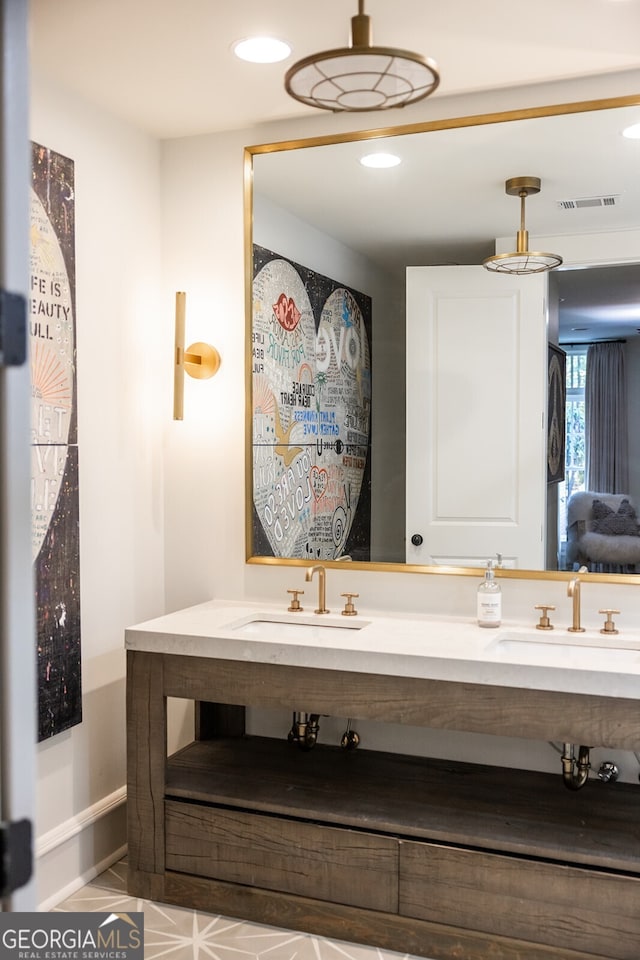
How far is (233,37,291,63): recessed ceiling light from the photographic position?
2396 millimetres

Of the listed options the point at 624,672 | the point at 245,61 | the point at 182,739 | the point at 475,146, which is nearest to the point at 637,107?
the point at 475,146

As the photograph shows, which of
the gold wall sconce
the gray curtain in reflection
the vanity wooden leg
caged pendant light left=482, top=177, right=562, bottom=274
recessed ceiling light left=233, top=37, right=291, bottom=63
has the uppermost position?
recessed ceiling light left=233, top=37, right=291, bottom=63

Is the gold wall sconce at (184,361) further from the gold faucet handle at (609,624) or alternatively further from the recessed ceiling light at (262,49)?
the gold faucet handle at (609,624)

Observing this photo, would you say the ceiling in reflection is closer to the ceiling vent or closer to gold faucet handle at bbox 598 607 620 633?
the ceiling vent

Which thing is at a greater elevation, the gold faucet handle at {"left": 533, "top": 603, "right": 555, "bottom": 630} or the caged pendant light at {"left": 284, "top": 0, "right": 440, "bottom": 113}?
the caged pendant light at {"left": 284, "top": 0, "right": 440, "bottom": 113}

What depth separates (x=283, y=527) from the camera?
9.95 ft

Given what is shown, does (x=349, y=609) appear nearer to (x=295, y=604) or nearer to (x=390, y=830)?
(x=295, y=604)

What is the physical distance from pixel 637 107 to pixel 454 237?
2.05ft

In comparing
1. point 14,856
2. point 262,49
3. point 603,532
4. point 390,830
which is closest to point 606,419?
point 603,532

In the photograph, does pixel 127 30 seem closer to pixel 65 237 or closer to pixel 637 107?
pixel 65 237

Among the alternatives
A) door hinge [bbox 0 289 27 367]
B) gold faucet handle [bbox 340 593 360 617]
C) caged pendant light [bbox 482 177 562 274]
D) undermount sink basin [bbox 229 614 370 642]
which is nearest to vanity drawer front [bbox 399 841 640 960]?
undermount sink basin [bbox 229 614 370 642]

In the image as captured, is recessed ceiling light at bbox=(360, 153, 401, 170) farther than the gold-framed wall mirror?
Yes

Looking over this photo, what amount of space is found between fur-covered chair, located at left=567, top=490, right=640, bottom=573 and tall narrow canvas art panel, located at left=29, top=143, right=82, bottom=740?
153cm

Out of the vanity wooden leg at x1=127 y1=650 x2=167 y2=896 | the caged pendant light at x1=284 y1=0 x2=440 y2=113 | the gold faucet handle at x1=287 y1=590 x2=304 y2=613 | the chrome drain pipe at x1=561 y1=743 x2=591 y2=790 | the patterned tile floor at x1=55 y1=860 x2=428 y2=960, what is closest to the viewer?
the caged pendant light at x1=284 y1=0 x2=440 y2=113
